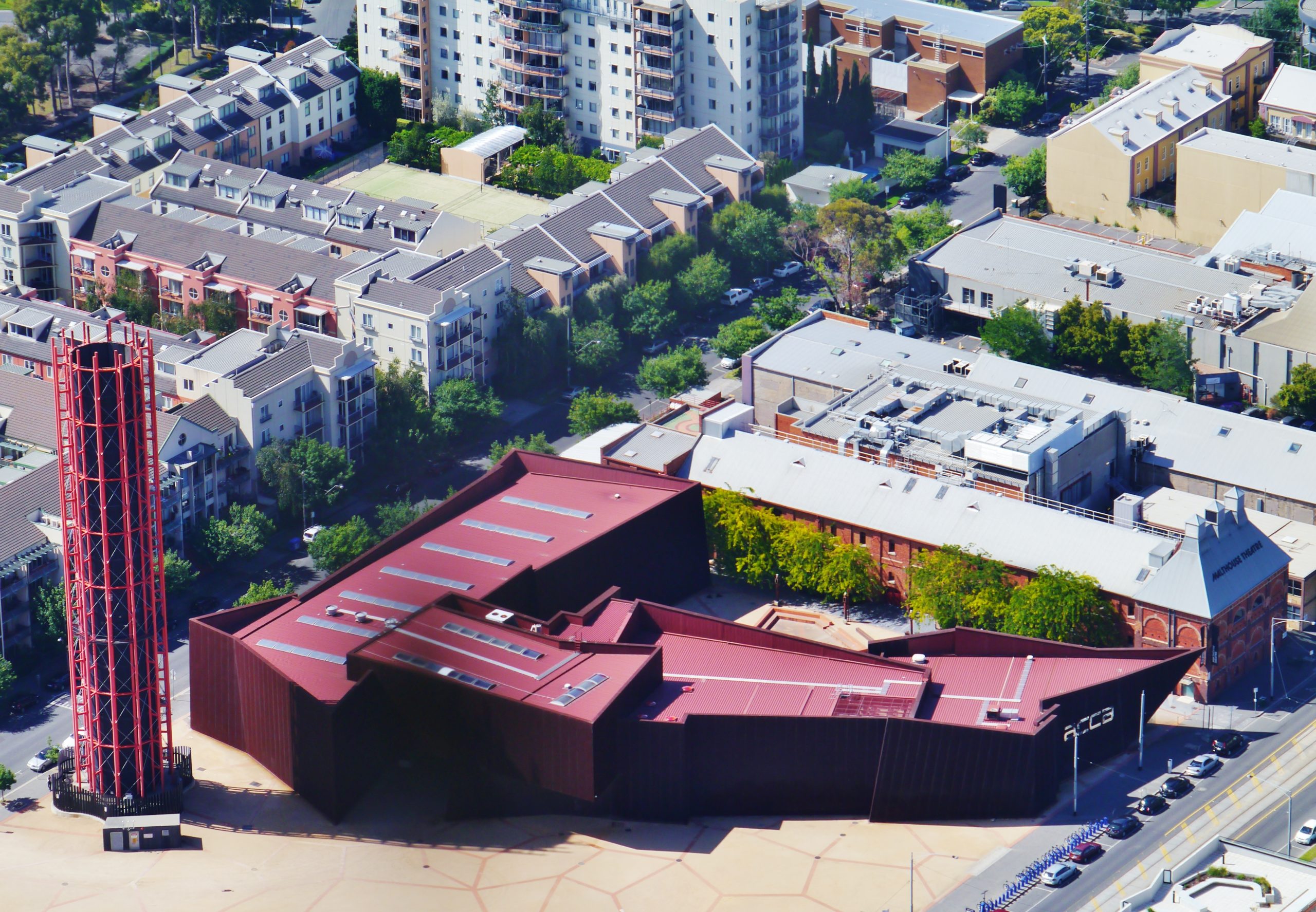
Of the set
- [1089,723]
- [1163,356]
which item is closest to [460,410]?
[1163,356]

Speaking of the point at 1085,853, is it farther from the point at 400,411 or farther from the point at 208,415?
the point at 208,415

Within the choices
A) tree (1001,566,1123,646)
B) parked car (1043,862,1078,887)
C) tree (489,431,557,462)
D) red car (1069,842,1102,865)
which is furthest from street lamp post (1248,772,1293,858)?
tree (489,431,557,462)

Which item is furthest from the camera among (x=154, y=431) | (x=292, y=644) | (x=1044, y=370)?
(x=1044, y=370)

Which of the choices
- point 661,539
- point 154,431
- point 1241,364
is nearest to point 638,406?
point 661,539

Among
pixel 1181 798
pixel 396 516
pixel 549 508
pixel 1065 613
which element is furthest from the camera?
pixel 396 516

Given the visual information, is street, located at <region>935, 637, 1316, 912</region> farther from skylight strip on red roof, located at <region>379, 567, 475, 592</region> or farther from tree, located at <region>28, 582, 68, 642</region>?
tree, located at <region>28, 582, 68, 642</region>

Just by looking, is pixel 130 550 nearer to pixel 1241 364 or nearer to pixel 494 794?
pixel 494 794
